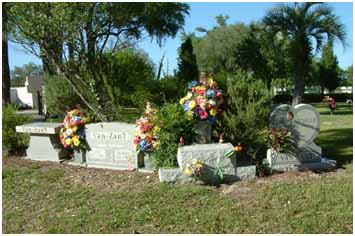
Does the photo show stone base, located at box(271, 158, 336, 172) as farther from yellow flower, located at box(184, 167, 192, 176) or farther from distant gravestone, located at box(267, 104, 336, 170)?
yellow flower, located at box(184, 167, 192, 176)

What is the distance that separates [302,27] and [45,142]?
56.8ft

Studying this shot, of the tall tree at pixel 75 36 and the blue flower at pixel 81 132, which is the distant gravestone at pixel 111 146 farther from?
the tall tree at pixel 75 36

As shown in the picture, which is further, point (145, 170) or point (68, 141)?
point (68, 141)

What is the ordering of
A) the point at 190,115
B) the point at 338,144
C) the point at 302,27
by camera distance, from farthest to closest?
the point at 302,27 < the point at 338,144 < the point at 190,115

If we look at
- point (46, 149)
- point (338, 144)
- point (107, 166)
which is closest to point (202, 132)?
point (107, 166)

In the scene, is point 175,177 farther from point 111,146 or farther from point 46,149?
point 46,149

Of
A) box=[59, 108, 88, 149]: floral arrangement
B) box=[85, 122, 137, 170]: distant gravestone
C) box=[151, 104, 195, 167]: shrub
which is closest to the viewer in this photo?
box=[151, 104, 195, 167]: shrub

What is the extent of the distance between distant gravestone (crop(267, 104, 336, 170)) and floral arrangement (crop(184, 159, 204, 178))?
146cm

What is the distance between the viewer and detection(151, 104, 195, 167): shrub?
605 centimetres

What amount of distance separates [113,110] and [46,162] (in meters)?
2.18

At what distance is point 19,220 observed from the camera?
4.48 metres

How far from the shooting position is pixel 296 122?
6395 mm

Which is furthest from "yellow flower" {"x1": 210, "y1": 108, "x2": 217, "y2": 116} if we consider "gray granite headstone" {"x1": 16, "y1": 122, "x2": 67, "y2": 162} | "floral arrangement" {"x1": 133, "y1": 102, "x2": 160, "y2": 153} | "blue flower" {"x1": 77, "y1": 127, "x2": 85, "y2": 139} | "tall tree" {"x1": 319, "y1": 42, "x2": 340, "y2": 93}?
"tall tree" {"x1": 319, "y1": 42, "x2": 340, "y2": 93}

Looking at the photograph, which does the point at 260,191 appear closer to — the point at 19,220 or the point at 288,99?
the point at 19,220
